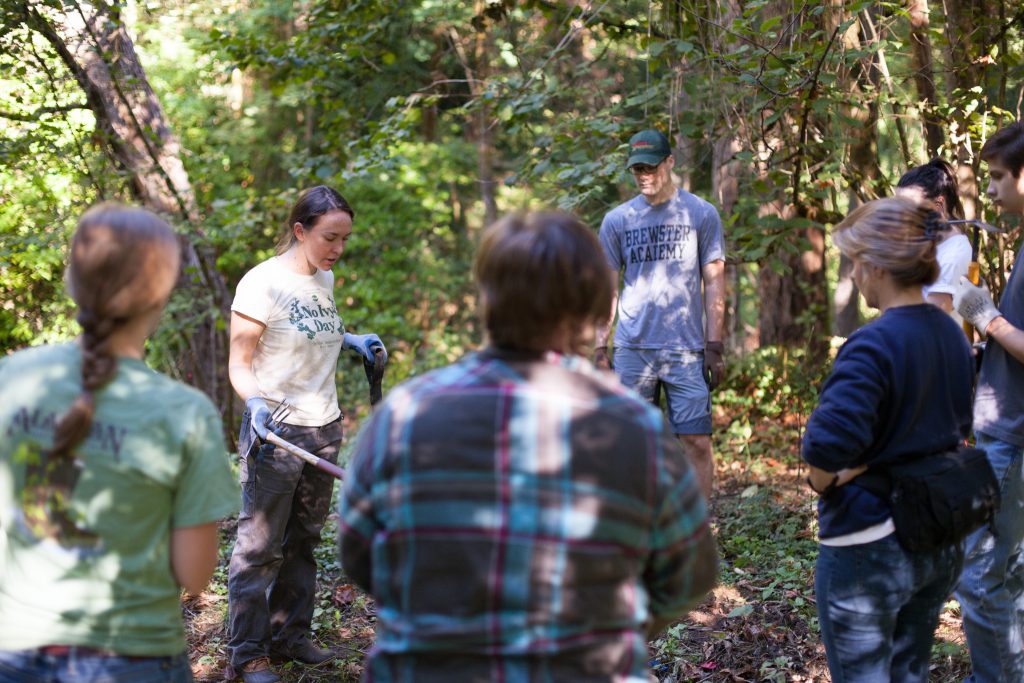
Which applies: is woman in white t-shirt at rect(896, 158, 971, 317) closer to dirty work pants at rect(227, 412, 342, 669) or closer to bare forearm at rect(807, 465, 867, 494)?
bare forearm at rect(807, 465, 867, 494)

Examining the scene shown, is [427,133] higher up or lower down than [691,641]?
higher up

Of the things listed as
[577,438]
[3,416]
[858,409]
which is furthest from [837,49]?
[3,416]

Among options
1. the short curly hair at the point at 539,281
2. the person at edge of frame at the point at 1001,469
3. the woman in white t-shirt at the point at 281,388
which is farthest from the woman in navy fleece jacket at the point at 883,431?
the woman in white t-shirt at the point at 281,388

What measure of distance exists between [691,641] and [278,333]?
2.20m

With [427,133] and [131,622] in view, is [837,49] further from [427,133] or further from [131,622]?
[427,133]

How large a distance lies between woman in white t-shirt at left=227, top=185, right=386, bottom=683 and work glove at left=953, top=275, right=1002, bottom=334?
2.23 metres

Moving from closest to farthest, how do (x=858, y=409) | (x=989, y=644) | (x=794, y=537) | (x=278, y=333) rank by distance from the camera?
(x=858, y=409)
(x=989, y=644)
(x=278, y=333)
(x=794, y=537)

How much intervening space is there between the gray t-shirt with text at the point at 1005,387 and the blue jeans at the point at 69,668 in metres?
2.63

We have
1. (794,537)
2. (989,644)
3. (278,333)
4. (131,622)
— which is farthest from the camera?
(794,537)

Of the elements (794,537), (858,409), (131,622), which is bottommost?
(794,537)

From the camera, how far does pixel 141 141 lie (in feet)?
25.6

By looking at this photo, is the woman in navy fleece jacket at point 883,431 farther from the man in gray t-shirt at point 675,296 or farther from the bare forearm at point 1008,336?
the man in gray t-shirt at point 675,296

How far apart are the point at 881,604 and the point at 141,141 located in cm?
718

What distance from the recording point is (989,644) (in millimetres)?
3080
